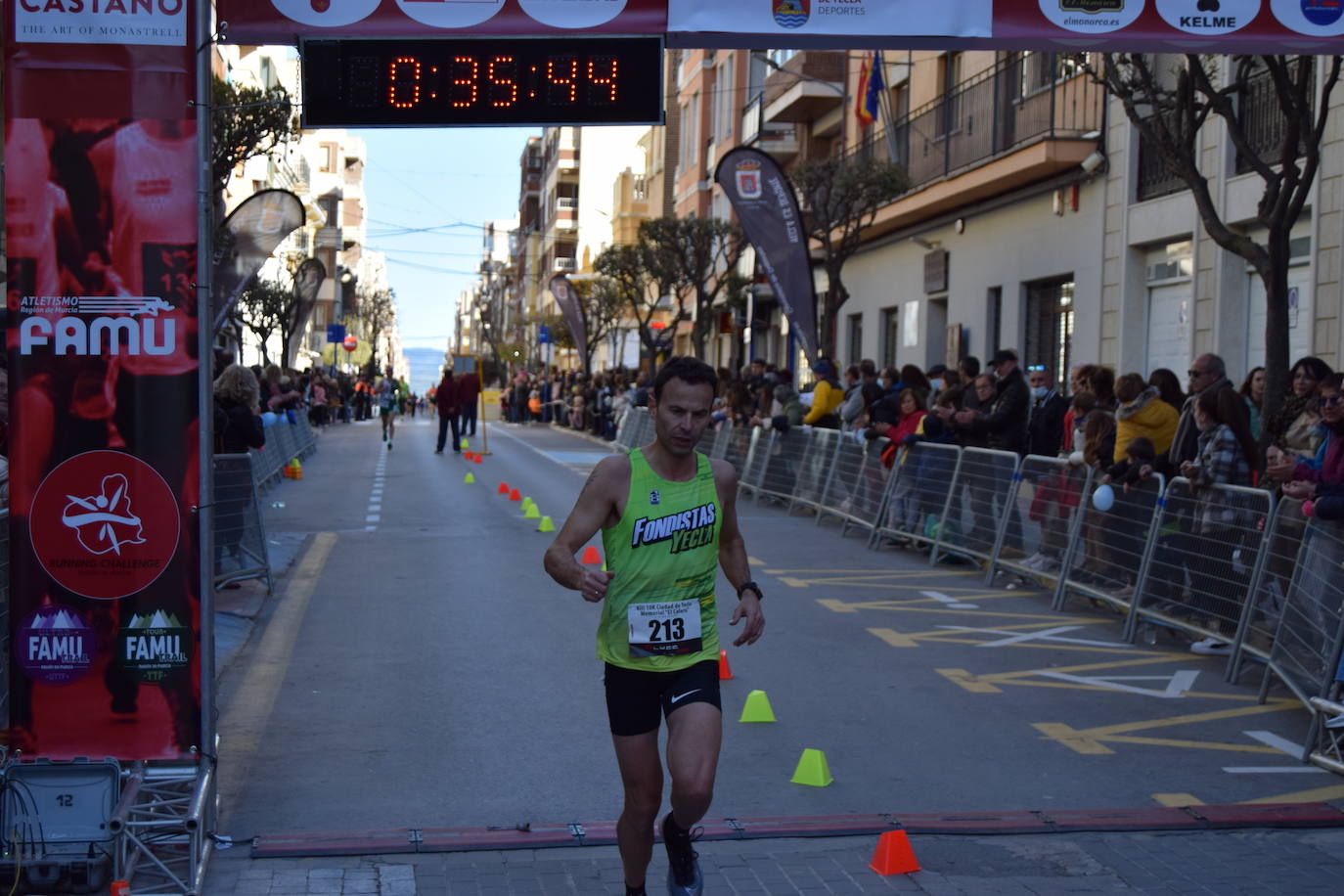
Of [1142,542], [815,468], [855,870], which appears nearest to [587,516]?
[855,870]

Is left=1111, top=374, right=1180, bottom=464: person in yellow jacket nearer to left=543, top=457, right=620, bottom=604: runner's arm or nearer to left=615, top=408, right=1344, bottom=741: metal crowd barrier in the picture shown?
left=615, top=408, right=1344, bottom=741: metal crowd barrier

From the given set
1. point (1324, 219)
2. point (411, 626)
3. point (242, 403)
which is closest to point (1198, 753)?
point (411, 626)

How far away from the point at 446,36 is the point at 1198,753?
15.3 ft

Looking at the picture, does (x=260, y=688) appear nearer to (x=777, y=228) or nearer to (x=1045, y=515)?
(x=1045, y=515)

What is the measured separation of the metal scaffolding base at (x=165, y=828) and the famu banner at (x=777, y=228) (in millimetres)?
17552

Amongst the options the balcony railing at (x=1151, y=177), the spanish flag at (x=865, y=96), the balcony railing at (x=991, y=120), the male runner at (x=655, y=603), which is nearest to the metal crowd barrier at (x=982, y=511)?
the balcony railing at (x=1151, y=177)

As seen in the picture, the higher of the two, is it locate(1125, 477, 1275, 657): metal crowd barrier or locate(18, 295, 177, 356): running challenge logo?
locate(18, 295, 177, 356): running challenge logo

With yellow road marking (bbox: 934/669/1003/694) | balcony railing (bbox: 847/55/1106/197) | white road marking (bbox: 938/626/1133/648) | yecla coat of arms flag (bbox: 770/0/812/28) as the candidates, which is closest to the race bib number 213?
yecla coat of arms flag (bbox: 770/0/812/28)

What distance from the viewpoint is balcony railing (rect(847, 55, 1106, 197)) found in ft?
75.2

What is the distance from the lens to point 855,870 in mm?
5543

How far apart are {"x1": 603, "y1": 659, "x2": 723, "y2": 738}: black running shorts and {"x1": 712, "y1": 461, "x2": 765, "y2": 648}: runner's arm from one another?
0.20 meters

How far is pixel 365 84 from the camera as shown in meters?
6.73

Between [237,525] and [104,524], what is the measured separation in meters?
6.62

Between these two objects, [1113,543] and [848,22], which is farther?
[1113,543]
